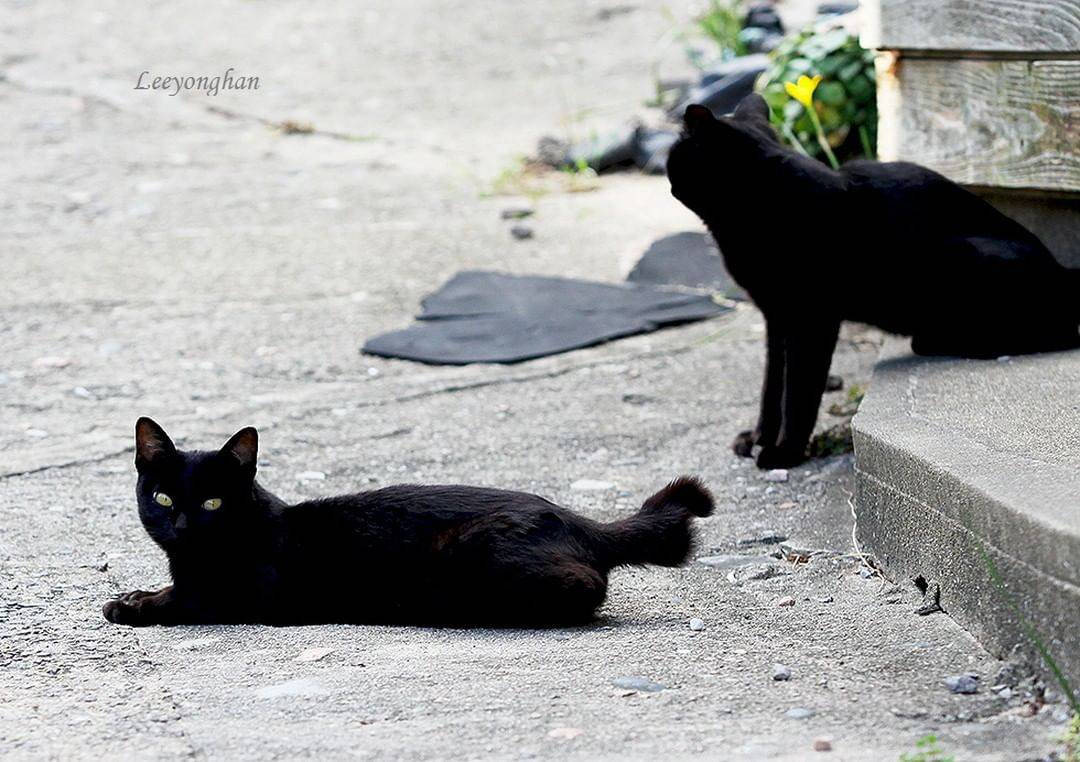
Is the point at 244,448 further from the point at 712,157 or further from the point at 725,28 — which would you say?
the point at 725,28

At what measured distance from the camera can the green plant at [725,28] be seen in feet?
26.0

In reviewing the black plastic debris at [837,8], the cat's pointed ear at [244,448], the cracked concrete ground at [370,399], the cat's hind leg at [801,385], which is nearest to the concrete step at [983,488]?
the cracked concrete ground at [370,399]

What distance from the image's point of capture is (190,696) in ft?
8.43

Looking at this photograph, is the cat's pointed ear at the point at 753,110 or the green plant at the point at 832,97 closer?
the cat's pointed ear at the point at 753,110

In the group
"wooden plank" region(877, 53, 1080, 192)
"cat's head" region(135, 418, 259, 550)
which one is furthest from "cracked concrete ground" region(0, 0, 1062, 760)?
"wooden plank" region(877, 53, 1080, 192)

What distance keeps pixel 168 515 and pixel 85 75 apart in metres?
7.15

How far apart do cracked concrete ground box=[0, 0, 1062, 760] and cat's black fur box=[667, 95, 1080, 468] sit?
43 cm

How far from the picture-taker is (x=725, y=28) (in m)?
8.07

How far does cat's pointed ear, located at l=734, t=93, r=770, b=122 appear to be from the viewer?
4.33 m

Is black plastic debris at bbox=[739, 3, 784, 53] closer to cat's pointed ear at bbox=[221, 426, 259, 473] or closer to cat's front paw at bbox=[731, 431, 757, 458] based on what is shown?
cat's front paw at bbox=[731, 431, 757, 458]

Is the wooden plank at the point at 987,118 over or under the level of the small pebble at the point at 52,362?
over

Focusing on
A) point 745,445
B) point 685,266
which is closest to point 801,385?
point 745,445

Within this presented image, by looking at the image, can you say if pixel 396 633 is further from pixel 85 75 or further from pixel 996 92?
pixel 85 75

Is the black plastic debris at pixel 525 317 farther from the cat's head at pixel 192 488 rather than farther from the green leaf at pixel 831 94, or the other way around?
the cat's head at pixel 192 488
